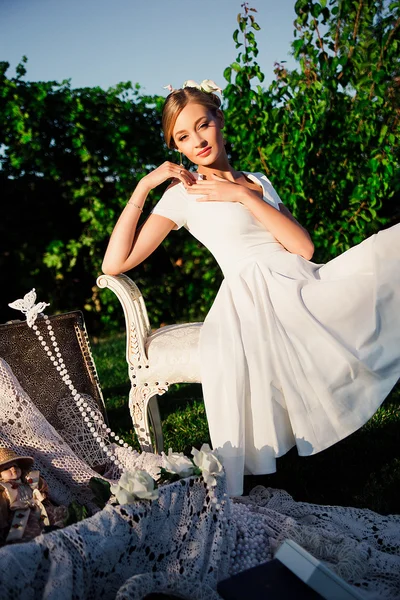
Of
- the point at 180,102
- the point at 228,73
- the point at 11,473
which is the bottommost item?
the point at 11,473

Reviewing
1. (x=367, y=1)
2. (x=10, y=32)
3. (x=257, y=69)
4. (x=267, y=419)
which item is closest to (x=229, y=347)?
(x=267, y=419)

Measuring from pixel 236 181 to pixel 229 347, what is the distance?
103 cm

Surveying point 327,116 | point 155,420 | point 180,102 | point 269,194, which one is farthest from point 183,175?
point 327,116

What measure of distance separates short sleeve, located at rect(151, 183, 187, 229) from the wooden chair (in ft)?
1.38

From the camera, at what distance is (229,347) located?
2.76 metres

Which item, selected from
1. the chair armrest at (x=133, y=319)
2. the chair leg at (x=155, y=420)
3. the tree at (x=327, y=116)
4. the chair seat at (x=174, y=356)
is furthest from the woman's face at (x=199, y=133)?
the tree at (x=327, y=116)

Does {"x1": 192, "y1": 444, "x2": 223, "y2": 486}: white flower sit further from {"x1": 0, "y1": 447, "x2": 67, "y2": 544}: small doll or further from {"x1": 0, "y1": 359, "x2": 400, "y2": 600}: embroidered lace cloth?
{"x1": 0, "y1": 447, "x2": 67, "y2": 544}: small doll

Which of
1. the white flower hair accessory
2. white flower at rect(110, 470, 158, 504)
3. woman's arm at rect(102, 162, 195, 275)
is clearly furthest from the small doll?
the white flower hair accessory

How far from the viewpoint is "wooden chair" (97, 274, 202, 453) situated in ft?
9.82

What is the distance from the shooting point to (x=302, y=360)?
8.80 ft

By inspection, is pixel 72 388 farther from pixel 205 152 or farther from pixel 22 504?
pixel 205 152

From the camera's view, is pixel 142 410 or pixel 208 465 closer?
pixel 208 465

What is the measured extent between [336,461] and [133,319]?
52.5 inches

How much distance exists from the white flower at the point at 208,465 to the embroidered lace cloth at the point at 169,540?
0.03 metres
